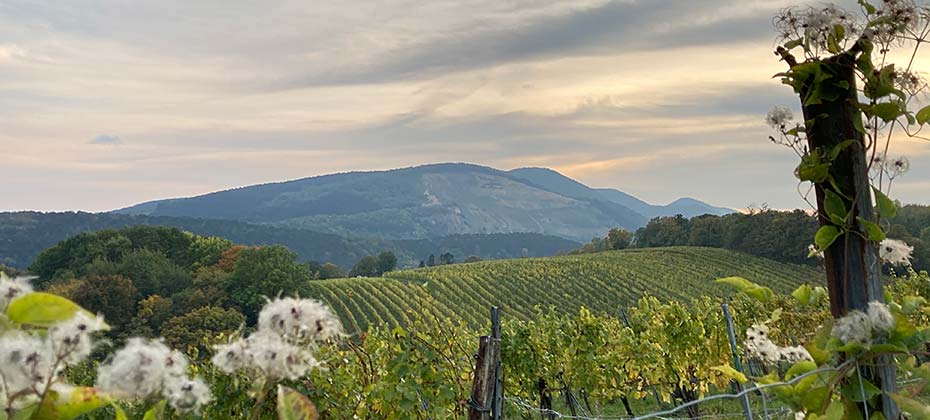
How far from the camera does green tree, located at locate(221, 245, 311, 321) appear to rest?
43156 millimetres

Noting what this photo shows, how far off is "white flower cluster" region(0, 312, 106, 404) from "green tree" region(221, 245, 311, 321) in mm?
42951

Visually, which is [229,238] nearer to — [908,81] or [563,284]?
[563,284]

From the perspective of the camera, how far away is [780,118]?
1744 mm

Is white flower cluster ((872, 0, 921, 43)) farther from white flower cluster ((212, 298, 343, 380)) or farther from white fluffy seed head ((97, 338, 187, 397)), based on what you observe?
white fluffy seed head ((97, 338, 187, 397))

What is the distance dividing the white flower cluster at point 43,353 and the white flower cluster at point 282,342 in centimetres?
16

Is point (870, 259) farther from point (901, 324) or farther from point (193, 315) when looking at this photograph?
point (193, 315)

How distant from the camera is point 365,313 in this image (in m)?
42.1

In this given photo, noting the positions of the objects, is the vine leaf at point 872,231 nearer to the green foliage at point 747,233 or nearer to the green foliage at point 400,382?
the green foliage at point 400,382

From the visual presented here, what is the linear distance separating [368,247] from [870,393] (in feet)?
573

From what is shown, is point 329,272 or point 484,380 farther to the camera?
point 329,272

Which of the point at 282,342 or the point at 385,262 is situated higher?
the point at 282,342

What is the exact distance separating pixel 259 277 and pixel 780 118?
44.3 metres

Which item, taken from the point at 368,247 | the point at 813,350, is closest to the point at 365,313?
the point at 813,350

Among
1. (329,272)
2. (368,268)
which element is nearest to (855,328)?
(329,272)
